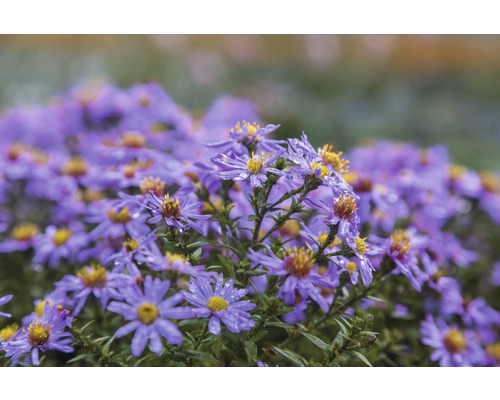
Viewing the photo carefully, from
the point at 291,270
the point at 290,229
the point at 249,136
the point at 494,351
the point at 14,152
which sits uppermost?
the point at 14,152

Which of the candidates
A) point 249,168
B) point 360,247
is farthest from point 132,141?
point 360,247

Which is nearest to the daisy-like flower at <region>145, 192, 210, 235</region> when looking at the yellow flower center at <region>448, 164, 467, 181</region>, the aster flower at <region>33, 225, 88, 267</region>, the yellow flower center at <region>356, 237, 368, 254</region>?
the yellow flower center at <region>356, 237, 368, 254</region>

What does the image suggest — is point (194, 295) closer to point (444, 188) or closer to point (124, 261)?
point (124, 261)

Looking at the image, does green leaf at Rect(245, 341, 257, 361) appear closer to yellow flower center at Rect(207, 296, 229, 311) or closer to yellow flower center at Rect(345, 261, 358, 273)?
yellow flower center at Rect(207, 296, 229, 311)

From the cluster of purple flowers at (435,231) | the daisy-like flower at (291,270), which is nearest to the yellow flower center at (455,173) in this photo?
the cluster of purple flowers at (435,231)

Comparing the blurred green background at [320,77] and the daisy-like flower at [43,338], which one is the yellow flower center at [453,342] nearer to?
the daisy-like flower at [43,338]

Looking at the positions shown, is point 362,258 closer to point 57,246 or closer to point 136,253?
point 136,253
